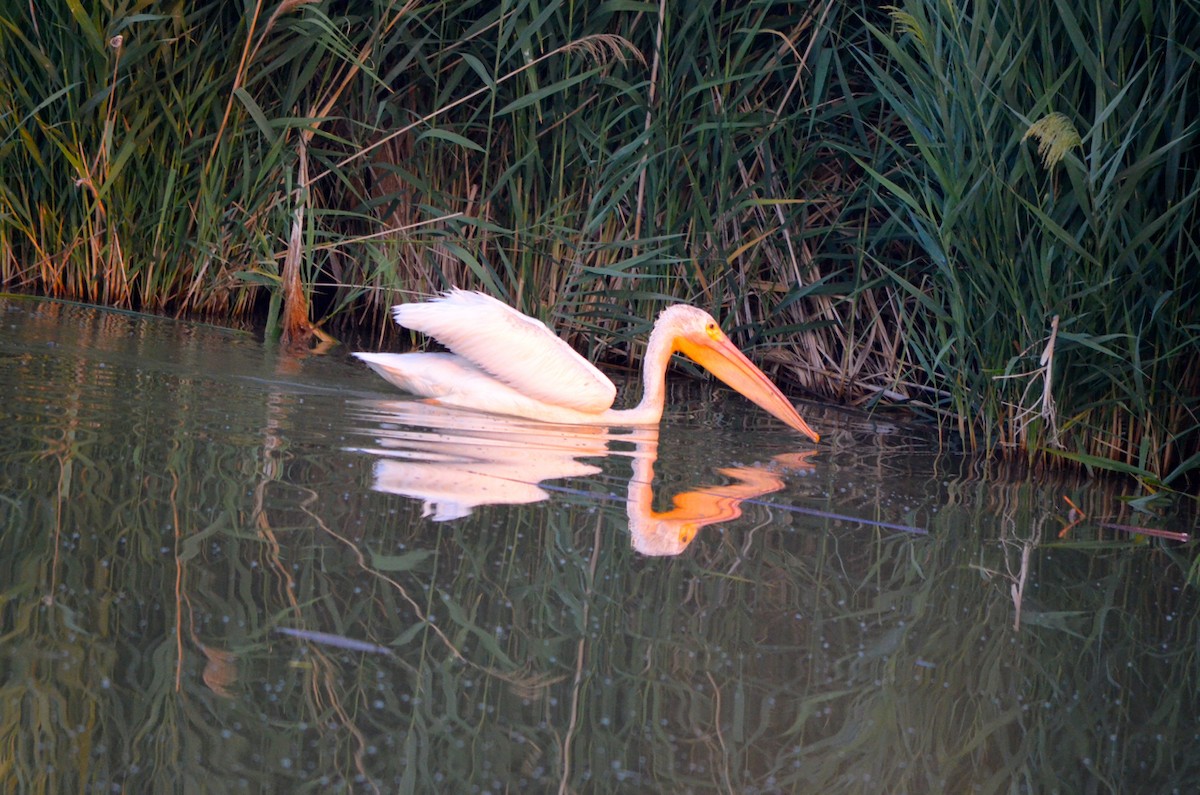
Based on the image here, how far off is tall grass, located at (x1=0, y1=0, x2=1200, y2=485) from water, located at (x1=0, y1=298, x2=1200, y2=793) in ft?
4.59

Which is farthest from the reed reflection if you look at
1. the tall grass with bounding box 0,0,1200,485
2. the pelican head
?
the tall grass with bounding box 0,0,1200,485

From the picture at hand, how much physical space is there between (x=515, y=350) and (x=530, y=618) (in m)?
2.41

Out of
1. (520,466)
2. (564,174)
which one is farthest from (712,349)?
(520,466)

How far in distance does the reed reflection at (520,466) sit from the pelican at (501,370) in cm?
6

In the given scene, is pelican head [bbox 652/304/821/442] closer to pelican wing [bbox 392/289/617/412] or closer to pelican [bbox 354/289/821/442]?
pelican [bbox 354/289/821/442]

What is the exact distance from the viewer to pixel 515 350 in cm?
534

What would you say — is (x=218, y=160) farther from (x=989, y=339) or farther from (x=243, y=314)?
(x=989, y=339)

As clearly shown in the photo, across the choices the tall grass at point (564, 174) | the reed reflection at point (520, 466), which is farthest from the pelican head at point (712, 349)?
the reed reflection at point (520, 466)

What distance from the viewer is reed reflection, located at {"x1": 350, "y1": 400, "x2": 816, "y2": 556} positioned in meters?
3.85

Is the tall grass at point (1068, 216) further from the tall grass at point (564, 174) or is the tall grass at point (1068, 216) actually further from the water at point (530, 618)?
the water at point (530, 618)

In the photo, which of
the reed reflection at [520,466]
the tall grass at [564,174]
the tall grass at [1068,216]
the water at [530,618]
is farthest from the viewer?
the tall grass at [564,174]

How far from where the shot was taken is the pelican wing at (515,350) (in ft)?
Result: 17.5

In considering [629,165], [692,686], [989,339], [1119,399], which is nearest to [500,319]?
[629,165]

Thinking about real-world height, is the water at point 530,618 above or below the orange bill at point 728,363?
below
